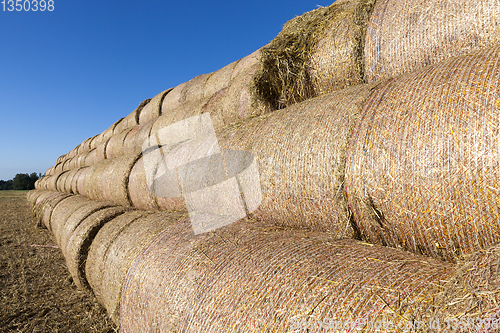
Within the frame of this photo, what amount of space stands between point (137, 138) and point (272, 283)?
5132mm

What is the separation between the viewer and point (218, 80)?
184 inches

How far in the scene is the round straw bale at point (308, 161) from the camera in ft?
5.88

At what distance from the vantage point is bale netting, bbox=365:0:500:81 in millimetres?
1759

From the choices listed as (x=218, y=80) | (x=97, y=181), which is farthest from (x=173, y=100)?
(x=97, y=181)

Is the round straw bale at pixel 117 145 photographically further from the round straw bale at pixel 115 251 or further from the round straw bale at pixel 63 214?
the round straw bale at pixel 115 251

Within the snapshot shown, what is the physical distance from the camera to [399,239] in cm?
157

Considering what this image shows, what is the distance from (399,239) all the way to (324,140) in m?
0.73

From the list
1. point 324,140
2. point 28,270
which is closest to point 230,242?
point 324,140

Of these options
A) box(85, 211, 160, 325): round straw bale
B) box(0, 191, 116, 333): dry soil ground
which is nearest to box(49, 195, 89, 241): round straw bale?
box(0, 191, 116, 333): dry soil ground

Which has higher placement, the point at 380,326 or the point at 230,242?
the point at 230,242

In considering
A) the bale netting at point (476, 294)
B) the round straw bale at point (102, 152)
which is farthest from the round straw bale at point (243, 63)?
the round straw bale at point (102, 152)

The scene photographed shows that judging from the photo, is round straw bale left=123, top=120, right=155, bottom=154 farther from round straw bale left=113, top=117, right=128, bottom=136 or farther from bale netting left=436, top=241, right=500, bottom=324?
bale netting left=436, top=241, right=500, bottom=324

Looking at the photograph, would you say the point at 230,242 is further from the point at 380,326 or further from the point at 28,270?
the point at 28,270

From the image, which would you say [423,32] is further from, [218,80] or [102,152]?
[102,152]
